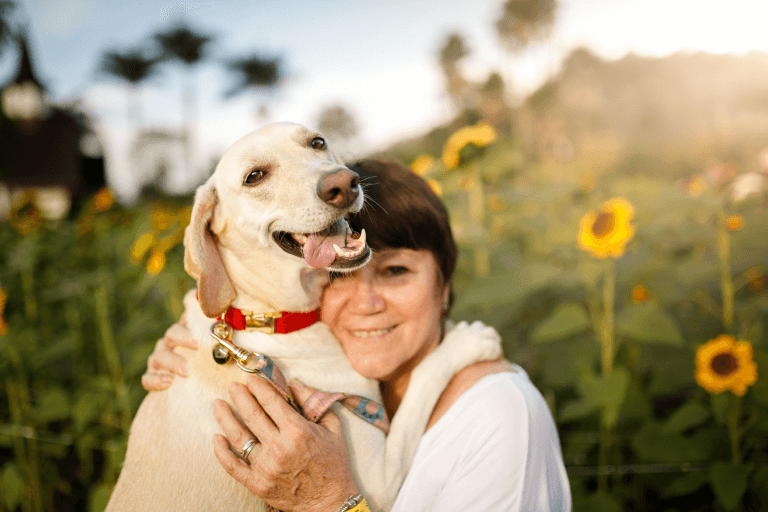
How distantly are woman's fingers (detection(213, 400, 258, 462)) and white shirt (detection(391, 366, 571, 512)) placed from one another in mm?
486

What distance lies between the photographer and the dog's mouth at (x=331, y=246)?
4.79 ft

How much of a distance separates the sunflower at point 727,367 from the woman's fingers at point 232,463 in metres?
1.70

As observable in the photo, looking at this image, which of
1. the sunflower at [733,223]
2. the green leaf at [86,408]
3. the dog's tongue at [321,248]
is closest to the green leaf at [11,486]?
the green leaf at [86,408]

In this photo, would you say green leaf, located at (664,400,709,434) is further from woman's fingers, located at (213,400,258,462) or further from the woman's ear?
woman's fingers, located at (213,400,258,462)

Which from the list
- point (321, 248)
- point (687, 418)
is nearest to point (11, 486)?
point (321, 248)

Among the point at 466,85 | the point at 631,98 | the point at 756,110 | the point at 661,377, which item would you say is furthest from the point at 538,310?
the point at 631,98

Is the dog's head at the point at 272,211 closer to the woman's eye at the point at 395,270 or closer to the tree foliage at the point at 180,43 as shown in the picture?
the woman's eye at the point at 395,270

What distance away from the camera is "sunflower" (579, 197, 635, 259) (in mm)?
1807

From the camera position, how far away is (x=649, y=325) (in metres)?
1.72

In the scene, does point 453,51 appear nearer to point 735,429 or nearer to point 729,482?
point 735,429

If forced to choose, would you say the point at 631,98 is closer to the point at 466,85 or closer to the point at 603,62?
the point at 603,62

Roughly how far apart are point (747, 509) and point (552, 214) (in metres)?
1.70

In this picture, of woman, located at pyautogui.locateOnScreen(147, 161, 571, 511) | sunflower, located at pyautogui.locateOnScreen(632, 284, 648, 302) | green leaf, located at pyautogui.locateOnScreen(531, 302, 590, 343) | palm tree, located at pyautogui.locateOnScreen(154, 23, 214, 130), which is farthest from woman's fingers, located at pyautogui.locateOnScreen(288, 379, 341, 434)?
palm tree, located at pyautogui.locateOnScreen(154, 23, 214, 130)

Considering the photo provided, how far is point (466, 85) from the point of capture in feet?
20.3
